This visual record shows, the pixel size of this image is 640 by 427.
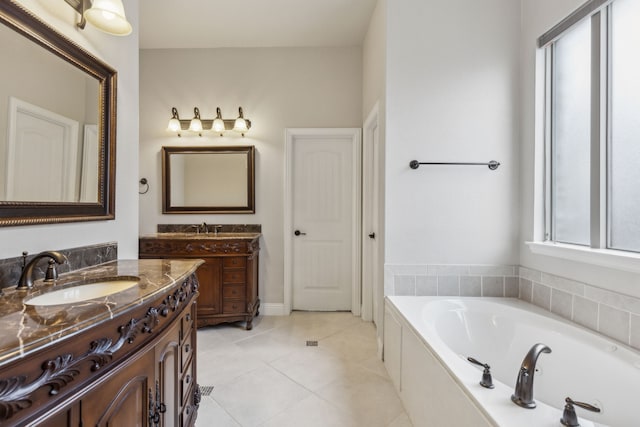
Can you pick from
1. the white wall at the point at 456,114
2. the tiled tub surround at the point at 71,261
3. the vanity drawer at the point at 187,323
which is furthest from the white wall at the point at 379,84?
the tiled tub surround at the point at 71,261

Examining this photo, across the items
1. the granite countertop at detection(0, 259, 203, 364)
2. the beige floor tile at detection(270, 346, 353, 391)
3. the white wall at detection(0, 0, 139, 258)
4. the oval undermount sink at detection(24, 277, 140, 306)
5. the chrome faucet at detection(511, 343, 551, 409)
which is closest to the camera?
the granite countertop at detection(0, 259, 203, 364)

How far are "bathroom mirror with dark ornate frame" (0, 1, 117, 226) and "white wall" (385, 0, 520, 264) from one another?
5.74 feet

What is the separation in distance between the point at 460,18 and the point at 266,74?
198cm

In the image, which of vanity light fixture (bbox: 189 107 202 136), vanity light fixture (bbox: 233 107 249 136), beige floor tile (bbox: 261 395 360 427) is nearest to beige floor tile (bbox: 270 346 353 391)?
beige floor tile (bbox: 261 395 360 427)

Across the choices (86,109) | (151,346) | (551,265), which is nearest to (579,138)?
(551,265)

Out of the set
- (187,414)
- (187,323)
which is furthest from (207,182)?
(187,414)

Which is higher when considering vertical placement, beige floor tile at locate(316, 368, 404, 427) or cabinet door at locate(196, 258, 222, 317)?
cabinet door at locate(196, 258, 222, 317)

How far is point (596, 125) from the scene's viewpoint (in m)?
1.57

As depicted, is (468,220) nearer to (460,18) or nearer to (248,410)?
(460,18)

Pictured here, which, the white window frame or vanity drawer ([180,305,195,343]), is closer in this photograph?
vanity drawer ([180,305,195,343])

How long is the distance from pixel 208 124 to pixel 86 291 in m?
2.47

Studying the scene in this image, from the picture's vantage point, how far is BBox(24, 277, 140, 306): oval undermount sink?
3.48 feet

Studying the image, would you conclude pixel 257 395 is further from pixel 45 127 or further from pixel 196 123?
pixel 196 123

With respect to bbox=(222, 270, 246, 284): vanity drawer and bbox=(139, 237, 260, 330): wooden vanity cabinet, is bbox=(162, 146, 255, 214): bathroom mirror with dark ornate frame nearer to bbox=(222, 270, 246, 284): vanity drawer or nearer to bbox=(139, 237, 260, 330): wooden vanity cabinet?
bbox=(139, 237, 260, 330): wooden vanity cabinet
